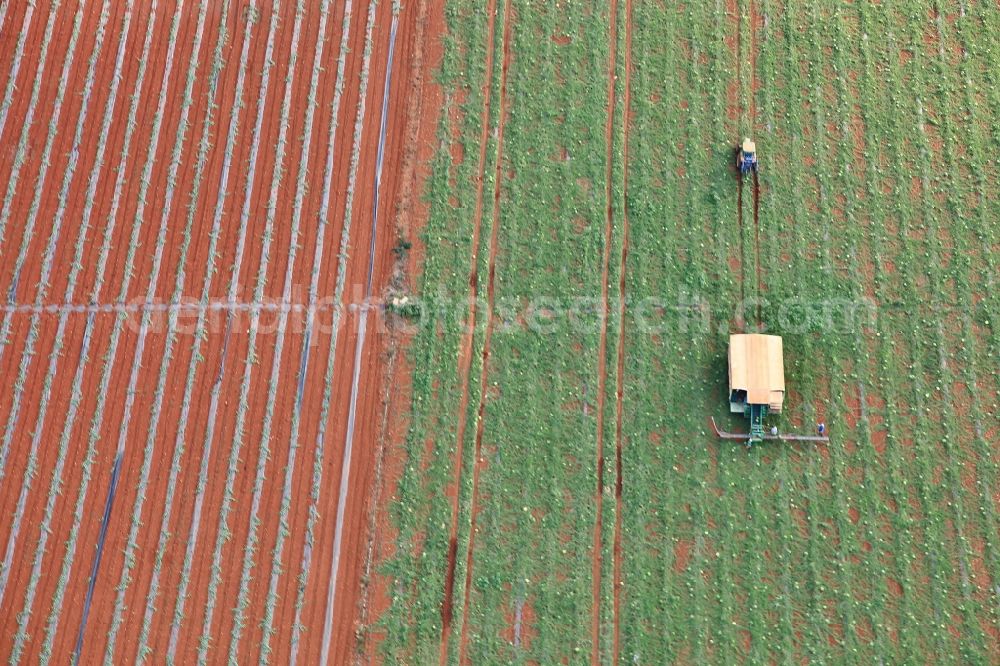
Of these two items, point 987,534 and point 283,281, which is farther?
point 283,281

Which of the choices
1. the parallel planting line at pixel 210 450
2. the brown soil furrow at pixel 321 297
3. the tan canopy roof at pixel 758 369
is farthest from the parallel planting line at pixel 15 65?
the tan canopy roof at pixel 758 369

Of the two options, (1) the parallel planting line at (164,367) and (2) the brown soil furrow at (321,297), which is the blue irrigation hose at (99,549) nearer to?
(1) the parallel planting line at (164,367)

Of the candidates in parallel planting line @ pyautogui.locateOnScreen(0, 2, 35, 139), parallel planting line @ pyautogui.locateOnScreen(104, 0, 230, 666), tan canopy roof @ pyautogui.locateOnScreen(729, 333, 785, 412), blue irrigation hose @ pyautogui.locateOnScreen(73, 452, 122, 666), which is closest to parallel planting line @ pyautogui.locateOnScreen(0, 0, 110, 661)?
blue irrigation hose @ pyautogui.locateOnScreen(73, 452, 122, 666)

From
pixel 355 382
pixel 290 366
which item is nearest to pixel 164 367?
pixel 290 366

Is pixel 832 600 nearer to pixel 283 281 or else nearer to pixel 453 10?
pixel 283 281

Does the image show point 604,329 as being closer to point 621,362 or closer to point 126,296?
point 621,362

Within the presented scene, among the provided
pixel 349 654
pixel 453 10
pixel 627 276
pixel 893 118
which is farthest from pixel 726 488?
pixel 453 10

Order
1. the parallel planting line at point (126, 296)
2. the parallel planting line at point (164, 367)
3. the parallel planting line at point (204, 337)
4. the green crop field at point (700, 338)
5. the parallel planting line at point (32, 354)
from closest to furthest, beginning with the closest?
1. the green crop field at point (700, 338)
2. the parallel planting line at point (164, 367)
3. the parallel planting line at point (204, 337)
4. the parallel planting line at point (32, 354)
5. the parallel planting line at point (126, 296)
